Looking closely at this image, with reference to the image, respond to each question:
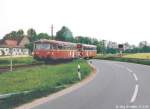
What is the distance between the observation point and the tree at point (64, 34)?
126881mm

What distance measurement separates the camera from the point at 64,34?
131m

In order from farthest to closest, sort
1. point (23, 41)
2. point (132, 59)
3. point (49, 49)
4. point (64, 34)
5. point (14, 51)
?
point (23, 41)
point (14, 51)
point (64, 34)
point (132, 59)
point (49, 49)

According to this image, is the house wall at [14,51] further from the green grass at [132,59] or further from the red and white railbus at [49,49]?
the red and white railbus at [49,49]

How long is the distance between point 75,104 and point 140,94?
4.10 m

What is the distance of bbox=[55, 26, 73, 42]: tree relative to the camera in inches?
4995

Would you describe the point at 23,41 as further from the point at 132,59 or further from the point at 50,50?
the point at 50,50

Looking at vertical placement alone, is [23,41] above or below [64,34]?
below

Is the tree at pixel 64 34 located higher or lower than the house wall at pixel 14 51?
higher

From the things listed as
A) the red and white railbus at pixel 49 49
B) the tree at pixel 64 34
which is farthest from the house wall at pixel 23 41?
the red and white railbus at pixel 49 49

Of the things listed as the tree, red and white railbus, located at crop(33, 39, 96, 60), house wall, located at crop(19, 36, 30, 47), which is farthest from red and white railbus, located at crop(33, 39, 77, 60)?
house wall, located at crop(19, 36, 30, 47)

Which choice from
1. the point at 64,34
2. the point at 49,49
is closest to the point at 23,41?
the point at 64,34

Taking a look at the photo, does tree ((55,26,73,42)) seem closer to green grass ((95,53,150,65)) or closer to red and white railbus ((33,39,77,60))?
green grass ((95,53,150,65))

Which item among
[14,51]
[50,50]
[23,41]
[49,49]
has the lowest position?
[14,51]

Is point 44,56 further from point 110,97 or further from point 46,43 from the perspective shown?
point 110,97
